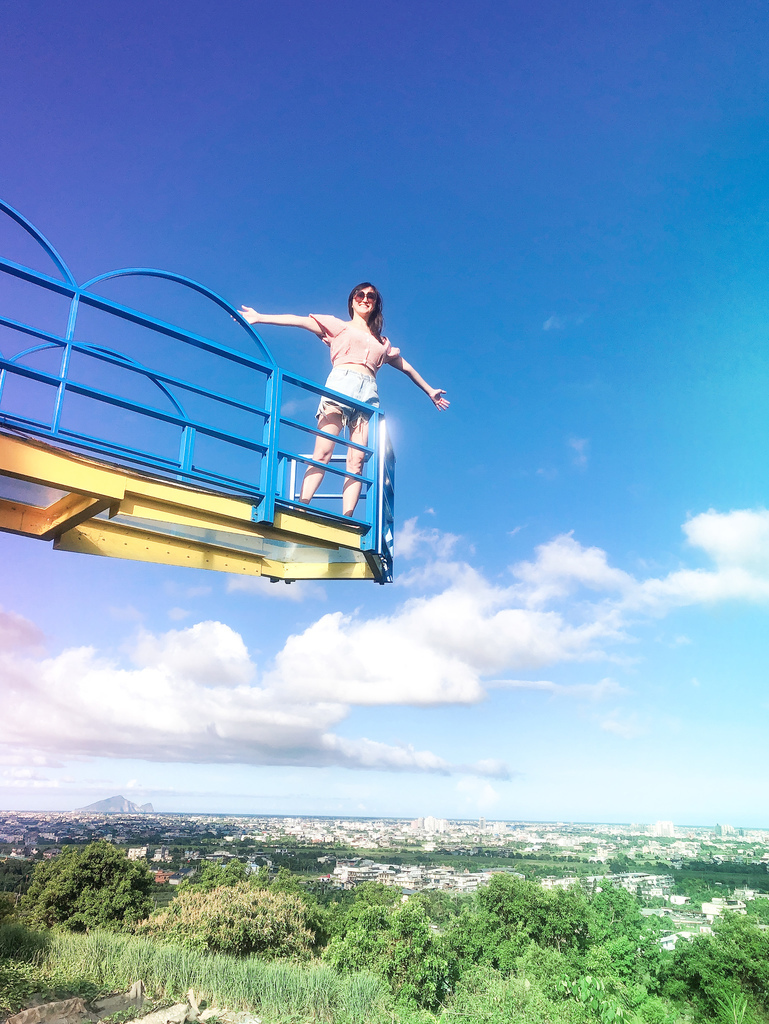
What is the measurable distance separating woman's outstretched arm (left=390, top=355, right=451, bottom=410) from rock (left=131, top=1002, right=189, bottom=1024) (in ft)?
24.0

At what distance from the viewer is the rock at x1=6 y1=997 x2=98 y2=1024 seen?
610 centimetres

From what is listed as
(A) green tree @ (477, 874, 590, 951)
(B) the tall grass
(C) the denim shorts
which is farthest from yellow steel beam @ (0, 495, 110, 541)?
(A) green tree @ (477, 874, 590, 951)

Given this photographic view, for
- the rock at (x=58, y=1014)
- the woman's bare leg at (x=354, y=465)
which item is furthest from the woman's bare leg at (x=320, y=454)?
the rock at (x=58, y=1014)

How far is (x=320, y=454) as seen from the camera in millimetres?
4645

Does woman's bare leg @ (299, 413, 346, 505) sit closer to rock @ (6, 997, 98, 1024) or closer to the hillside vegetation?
the hillside vegetation

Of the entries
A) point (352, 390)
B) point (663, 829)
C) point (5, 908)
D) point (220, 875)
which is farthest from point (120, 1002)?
point (663, 829)

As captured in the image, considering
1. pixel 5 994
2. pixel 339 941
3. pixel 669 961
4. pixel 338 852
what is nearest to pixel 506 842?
pixel 338 852

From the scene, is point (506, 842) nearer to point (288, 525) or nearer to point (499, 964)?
point (499, 964)

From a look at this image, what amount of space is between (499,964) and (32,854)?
25569 millimetres

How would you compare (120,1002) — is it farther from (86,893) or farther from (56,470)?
(86,893)

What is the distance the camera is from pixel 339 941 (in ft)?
66.1

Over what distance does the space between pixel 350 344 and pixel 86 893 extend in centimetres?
2308

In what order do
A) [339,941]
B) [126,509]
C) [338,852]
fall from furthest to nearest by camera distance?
[338,852]
[339,941]
[126,509]

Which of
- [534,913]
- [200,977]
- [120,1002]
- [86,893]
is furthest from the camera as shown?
[534,913]
